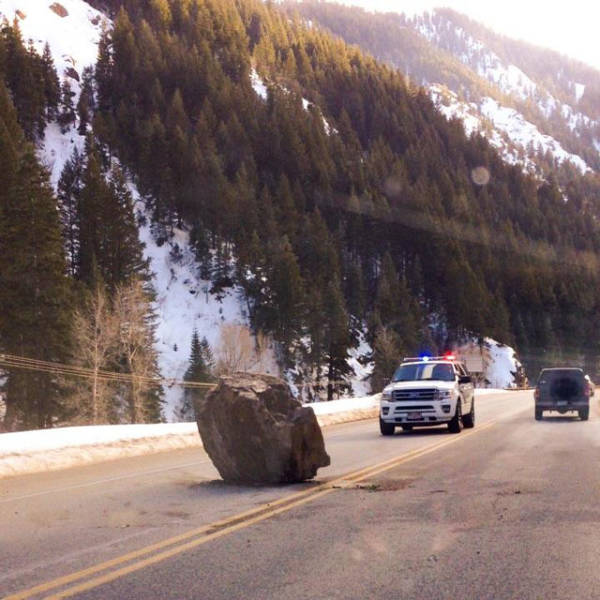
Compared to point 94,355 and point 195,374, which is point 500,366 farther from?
point 94,355

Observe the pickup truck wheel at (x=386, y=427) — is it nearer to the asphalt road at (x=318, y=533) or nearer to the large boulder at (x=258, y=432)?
the asphalt road at (x=318, y=533)

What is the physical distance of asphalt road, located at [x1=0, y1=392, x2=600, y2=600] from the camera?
5840mm

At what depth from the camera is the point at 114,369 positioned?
5347 cm

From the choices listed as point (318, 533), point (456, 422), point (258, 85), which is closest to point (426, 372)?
point (456, 422)

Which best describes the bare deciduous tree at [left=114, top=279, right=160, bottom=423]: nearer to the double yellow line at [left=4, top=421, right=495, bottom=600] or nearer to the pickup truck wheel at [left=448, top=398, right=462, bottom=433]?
the pickup truck wheel at [left=448, top=398, right=462, bottom=433]

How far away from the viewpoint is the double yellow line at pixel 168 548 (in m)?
5.82

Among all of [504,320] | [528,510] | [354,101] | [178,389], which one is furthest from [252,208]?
[528,510]

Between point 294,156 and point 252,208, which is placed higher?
point 294,156

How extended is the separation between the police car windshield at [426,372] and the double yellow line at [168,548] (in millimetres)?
10626

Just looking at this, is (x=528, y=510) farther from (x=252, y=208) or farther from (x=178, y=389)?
(x=252, y=208)

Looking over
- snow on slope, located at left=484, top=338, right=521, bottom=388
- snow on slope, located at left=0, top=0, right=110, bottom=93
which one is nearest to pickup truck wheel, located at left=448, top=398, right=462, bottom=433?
snow on slope, located at left=484, top=338, right=521, bottom=388

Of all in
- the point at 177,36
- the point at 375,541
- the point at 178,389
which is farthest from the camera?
the point at 177,36

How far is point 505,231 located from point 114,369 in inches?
4093

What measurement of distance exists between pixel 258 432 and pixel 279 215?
87.9 metres
